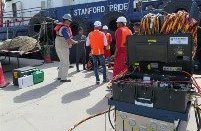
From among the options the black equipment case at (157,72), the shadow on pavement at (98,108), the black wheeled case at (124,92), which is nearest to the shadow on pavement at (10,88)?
the shadow on pavement at (98,108)

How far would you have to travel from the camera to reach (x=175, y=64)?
343 centimetres

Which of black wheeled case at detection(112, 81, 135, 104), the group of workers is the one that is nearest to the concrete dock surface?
the group of workers

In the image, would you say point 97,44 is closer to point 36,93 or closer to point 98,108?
point 36,93

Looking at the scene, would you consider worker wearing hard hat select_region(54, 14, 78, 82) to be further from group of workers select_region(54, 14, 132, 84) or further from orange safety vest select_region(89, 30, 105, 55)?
orange safety vest select_region(89, 30, 105, 55)

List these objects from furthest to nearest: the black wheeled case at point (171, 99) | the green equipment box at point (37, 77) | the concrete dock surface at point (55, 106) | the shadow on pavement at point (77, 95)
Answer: the green equipment box at point (37, 77) < the shadow on pavement at point (77, 95) < the concrete dock surface at point (55, 106) < the black wheeled case at point (171, 99)

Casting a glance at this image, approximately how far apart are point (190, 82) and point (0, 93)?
5.17 metres

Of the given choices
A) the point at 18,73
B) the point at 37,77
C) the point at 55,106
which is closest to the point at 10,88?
the point at 18,73

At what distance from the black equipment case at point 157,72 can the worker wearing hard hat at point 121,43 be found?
8.98ft

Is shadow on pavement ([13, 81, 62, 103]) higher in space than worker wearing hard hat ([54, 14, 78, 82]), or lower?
lower

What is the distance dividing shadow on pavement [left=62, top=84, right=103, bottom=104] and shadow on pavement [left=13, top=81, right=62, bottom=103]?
667 mm

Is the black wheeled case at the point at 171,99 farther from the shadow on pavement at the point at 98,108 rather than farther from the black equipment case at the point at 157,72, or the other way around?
the shadow on pavement at the point at 98,108

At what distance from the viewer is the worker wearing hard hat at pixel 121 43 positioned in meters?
6.43

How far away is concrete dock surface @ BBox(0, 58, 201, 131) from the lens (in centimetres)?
484

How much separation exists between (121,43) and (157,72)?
2959mm
